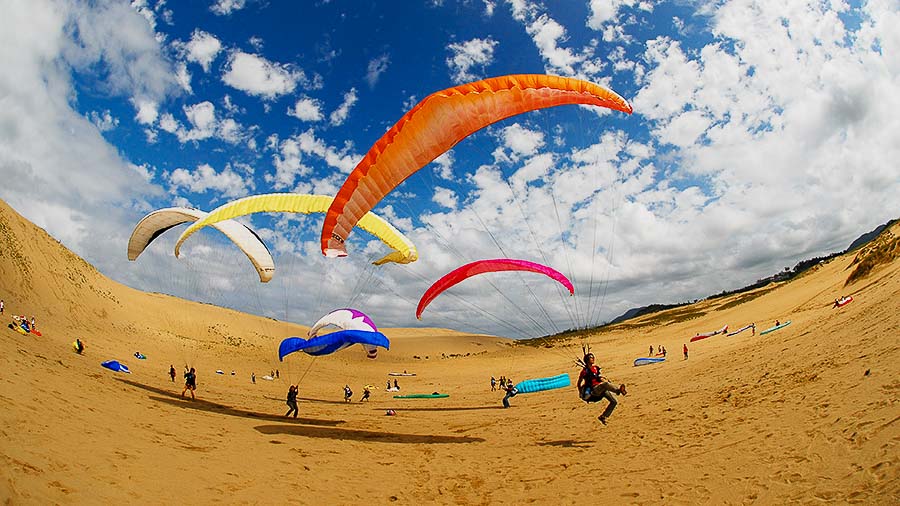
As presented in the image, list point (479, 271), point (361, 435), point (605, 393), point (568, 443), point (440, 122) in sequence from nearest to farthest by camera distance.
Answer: point (440, 122) → point (605, 393) → point (568, 443) → point (361, 435) → point (479, 271)

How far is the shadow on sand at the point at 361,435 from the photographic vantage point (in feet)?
33.1

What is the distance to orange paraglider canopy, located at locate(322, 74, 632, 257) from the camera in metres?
7.62

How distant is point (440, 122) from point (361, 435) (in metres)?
8.01

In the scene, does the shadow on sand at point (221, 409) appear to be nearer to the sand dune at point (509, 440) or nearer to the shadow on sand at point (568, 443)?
the sand dune at point (509, 440)

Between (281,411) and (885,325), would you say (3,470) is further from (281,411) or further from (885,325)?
(885,325)

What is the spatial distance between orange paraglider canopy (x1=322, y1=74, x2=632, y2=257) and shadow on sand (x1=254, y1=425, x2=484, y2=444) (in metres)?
5.31

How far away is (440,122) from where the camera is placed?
25.3ft

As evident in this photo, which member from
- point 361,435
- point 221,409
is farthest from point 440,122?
point 221,409

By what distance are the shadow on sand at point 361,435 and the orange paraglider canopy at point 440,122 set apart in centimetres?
531

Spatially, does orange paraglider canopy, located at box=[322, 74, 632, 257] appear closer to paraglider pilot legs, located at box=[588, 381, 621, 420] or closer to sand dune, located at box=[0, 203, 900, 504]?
sand dune, located at box=[0, 203, 900, 504]

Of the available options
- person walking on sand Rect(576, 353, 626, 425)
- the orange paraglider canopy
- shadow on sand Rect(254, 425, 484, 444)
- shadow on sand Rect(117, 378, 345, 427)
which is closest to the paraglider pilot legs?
person walking on sand Rect(576, 353, 626, 425)

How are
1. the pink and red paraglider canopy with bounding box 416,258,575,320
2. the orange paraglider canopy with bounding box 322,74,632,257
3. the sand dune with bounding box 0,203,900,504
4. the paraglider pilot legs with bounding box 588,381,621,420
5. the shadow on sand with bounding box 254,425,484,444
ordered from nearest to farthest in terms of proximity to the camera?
the sand dune with bounding box 0,203,900,504, the orange paraglider canopy with bounding box 322,74,632,257, the paraglider pilot legs with bounding box 588,381,621,420, the shadow on sand with bounding box 254,425,484,444, the pink and red paraglider canopy with bounding box 416,258,575,320

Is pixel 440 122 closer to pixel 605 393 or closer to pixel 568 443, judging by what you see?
pixel 605 393

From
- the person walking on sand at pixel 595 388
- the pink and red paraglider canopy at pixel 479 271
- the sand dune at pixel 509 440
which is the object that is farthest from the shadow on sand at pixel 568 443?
the pink and red paraglider canopy at pixel 479 271
